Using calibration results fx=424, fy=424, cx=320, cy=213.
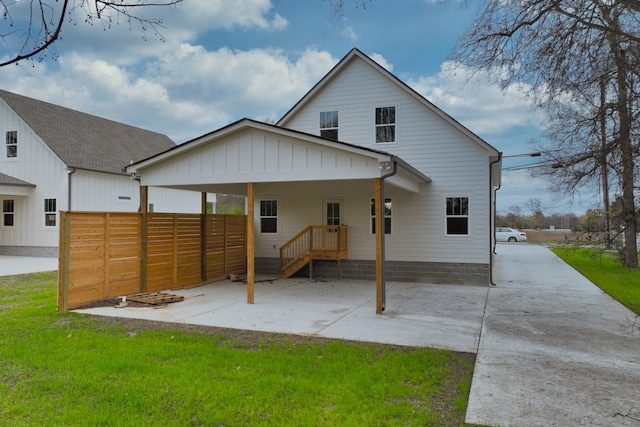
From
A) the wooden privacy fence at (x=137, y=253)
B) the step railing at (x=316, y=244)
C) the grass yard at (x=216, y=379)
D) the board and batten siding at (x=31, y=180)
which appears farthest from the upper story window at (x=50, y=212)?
the grass yard at (x=216, y=379)

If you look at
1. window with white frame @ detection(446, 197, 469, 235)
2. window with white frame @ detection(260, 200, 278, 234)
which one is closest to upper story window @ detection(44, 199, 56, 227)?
window with white frame @ detection(260, 200, 278, 234)

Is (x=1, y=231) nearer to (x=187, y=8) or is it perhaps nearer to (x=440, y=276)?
(x=440, y=276)

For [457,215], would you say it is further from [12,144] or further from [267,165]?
[12,144]

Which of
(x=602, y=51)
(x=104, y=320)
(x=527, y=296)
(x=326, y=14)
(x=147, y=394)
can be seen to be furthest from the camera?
(x=527, y=296)

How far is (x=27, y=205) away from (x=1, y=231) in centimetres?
199

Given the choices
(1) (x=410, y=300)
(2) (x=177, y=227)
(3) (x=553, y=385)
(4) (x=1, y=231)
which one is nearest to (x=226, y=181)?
(2) (x=177, y=227)

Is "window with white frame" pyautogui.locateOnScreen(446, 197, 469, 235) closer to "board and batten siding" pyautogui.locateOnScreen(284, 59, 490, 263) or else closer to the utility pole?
"board and batten siding" pyautogui.locateOnScreen(284, 59, 490, 263)

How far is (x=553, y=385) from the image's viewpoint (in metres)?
4.31

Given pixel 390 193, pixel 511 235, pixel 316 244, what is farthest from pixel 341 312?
pixel 511 235

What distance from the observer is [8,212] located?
60.7 ft

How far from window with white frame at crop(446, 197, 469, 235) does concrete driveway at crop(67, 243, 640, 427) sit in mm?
1572

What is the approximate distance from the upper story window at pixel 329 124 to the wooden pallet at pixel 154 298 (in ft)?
21.5

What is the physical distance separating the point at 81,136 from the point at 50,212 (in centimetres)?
434

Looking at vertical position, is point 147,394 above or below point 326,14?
below
